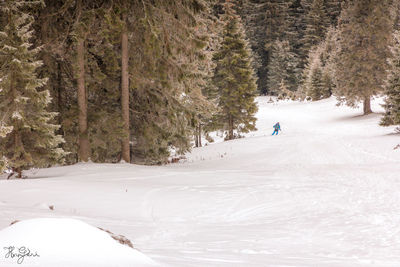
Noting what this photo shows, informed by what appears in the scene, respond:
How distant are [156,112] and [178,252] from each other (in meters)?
8.82

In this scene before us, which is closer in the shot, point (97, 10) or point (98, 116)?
point (97, 10)

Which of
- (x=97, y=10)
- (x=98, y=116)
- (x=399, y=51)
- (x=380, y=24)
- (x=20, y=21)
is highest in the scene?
(x=380, y=24)

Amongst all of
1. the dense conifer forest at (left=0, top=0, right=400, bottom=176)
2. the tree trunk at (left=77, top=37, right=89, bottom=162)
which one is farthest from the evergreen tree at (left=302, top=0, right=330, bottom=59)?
the tree trunk at (left=77, top=37, right=89, bottom=162)

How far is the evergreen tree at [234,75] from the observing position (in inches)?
1069

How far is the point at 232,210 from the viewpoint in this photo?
21.9 feet

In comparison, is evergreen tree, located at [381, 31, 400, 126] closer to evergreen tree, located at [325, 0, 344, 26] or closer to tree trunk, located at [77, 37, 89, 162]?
tree trunk, located at [77, 37, 89, 162]

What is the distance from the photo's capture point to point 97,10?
9.98 m

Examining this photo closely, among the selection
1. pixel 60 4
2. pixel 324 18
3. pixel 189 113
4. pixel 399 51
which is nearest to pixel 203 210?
pixel 189 113

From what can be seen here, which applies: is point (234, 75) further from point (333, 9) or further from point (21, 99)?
point (333, 9)

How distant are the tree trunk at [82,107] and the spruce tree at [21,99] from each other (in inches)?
62.5

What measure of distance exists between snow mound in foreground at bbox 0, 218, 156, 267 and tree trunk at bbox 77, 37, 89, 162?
815 centimetres

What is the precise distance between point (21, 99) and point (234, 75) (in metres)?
21.1

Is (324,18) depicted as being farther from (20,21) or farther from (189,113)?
(20,21)

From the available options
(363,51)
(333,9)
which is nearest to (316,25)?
(333,9)
